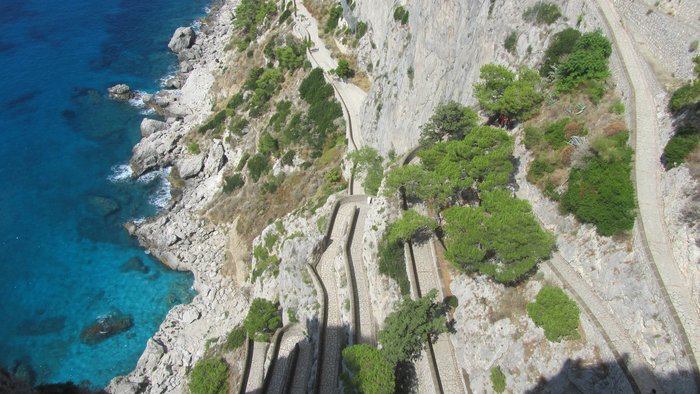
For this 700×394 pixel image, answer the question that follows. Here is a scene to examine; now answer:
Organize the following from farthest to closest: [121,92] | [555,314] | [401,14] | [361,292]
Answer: [121,92] < [401,14] < [361,292] < [555,314]

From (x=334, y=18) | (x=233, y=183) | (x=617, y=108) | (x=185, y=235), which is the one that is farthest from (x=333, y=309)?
(x=334, y=18)

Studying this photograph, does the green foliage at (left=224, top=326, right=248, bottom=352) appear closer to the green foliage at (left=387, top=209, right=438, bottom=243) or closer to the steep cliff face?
the green foliage at (left=387, top=209, right=438, bottom=243)

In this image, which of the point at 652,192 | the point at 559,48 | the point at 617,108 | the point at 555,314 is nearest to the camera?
the point at 555,314

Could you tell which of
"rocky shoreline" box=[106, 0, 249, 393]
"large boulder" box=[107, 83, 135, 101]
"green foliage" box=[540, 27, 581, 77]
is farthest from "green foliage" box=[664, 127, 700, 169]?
"large boulder" box=[107, 83, 135, 101]

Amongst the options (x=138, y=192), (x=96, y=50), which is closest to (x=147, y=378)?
(x=138, y=192)

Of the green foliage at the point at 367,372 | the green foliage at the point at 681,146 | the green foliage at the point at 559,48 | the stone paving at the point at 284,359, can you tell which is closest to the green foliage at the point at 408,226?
the green foliage at the point at 367,372

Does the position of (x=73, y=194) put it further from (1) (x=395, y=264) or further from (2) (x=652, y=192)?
(2) (x=652, y=192)
